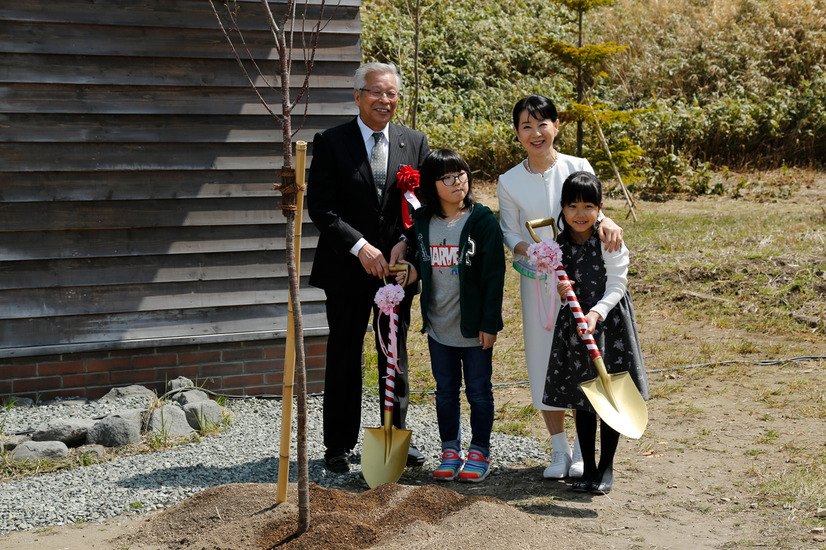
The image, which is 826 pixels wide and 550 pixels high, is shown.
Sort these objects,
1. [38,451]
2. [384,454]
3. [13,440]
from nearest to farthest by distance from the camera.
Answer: [384,454] < [38,451] < [13,440]

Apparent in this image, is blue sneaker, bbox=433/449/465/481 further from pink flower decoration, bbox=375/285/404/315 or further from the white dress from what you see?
pink flower decoration, bbox=375/285/404/315

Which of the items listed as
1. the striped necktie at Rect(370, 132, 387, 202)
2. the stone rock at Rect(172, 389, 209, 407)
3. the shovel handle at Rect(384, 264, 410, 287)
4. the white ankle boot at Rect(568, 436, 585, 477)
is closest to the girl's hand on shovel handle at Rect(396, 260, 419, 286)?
the shovel handle at Rect(384, 264, 410, 287)

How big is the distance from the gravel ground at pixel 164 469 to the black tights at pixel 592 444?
1.87ft

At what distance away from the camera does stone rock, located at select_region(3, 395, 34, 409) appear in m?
5.14

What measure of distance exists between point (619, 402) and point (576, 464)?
581 millimetres

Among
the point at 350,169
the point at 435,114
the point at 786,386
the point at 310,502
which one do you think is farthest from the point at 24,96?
the point at 435,114

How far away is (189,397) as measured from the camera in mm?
5113

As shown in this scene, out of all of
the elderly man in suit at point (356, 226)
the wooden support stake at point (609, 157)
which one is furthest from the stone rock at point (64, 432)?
the wooden support stake at point (609, 157)

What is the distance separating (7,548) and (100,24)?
3226 mm

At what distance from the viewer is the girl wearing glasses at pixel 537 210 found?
3.89 metres

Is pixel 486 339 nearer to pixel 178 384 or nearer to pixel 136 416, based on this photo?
pixel 136 416

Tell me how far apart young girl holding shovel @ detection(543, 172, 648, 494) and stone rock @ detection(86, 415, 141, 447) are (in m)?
Answer: 2.34

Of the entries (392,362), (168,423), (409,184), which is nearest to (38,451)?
(168,423)

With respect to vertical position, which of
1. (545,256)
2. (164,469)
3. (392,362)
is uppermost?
(545,256)
